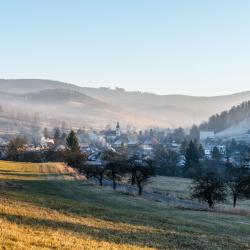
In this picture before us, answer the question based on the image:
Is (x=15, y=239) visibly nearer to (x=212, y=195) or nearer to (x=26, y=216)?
(x=26, y=216)

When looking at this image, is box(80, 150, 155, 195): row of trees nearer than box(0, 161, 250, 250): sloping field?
No

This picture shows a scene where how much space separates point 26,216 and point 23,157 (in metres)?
156

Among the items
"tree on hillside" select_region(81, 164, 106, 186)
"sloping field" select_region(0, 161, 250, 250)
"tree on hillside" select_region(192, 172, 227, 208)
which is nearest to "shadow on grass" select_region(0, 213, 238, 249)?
"sloping field" select_region(0, 161, 250, 250)

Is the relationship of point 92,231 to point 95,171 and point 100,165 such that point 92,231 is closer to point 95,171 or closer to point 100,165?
point 95,171

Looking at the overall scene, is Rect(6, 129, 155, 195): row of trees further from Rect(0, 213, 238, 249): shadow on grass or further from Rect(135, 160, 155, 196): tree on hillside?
Rect(0, 213, 238, 249): shadow on grass

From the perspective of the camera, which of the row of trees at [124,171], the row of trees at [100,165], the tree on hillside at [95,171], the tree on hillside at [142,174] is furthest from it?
the tree on hillside at [95,171]

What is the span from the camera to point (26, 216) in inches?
1303

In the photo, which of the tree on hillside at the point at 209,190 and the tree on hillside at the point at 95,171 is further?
the tree on hillside at the point at 95,171

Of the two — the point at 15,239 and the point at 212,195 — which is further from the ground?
the point at 15,239

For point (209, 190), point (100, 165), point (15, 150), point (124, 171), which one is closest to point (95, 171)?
point (124, 171)

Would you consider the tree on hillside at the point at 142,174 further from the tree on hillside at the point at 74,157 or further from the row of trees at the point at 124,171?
the tree on hillside at the point at 74,157

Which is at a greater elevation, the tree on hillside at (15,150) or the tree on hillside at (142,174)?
the tree on hillside at (142,174)

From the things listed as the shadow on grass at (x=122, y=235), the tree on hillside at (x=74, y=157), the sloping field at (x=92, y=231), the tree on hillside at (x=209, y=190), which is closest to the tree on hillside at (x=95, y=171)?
the tree on hillside at (x=74, y=157)

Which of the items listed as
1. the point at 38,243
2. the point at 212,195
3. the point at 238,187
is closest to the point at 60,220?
the point at 38,243
